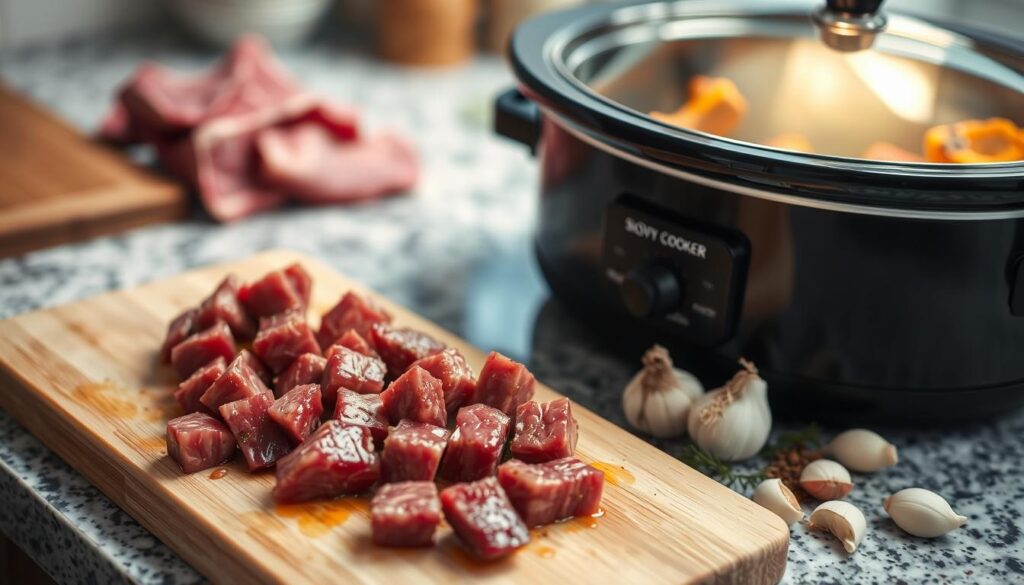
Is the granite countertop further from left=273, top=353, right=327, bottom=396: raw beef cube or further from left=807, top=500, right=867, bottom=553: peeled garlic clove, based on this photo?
A: left=273, top=353, right=327, bottom=396: raw beef cube

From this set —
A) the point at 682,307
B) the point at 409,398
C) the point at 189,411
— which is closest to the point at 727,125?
the point at 682,307

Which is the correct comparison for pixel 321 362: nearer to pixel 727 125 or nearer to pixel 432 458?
pixel 432 458

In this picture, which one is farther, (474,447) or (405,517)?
(474,447)

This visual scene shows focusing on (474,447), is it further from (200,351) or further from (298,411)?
(200,351)

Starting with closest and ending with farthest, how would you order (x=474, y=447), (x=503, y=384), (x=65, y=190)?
(x=474, y=447)
(x=503, y=384)
(x=65, y=190)

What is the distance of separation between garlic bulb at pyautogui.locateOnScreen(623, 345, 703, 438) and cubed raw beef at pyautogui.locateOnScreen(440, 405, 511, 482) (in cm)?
21

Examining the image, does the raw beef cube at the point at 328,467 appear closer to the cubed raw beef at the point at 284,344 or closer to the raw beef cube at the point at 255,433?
the raw beef cube at the point at 255,433

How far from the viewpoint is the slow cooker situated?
3.92 feet

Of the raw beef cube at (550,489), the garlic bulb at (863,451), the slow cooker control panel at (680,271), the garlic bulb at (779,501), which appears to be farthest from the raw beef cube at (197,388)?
the garlic bulb at (863,451)

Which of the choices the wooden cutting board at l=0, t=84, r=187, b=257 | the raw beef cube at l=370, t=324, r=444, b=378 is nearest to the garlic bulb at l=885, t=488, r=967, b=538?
the raw beef cube at l=370, t=324, r=444, b=378

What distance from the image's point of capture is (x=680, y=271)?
1.31 meters

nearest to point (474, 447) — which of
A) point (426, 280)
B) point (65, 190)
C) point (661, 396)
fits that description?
point (661, 396)

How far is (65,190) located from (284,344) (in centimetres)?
71

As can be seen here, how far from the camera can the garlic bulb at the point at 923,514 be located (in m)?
1.21
